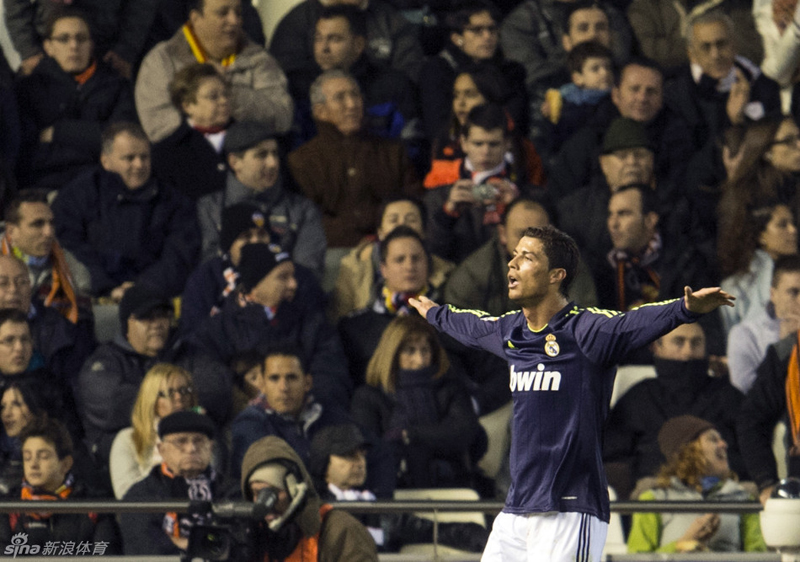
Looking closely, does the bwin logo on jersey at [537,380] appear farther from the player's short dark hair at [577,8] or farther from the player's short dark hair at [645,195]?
the player's short dark hair at [577,8]

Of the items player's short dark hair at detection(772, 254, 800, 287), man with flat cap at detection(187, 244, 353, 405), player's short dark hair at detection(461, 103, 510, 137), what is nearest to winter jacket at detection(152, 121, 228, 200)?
man with flat cap at detection(187, 244, 353, 405)

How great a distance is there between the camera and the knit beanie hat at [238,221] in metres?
9.39

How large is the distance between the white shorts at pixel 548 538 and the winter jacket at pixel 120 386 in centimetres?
331

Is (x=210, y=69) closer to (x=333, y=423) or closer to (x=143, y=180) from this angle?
(x=143, y=180)

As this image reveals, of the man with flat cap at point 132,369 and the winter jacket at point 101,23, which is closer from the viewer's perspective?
the man with flat cap at point 132,369

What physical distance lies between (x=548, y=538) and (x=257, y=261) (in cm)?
400

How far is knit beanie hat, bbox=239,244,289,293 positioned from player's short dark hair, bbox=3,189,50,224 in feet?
4.30

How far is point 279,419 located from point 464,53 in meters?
3.94

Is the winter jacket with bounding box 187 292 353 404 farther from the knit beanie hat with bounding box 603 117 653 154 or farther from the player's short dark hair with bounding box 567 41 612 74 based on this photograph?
the player's short dark hair with bounding box 567 41 612 74

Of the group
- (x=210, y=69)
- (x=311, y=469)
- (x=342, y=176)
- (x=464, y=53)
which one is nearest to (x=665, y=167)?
(x=464, y=53)

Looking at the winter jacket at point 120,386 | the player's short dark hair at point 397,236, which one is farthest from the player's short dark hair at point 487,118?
the winter jacket at point 120,386

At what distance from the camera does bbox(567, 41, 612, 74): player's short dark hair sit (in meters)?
10.8

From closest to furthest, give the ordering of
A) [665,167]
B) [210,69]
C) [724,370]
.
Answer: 1. [724,370]
2. [210,69]
3. [665,167]

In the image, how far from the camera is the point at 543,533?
5.44 m
